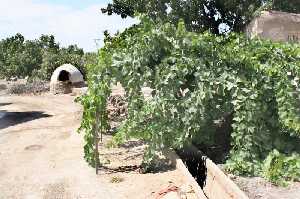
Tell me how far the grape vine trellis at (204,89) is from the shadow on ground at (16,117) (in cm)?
1005

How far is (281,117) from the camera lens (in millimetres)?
11117

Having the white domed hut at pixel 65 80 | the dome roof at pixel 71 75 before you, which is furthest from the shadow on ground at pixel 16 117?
the dome roof at pixel 71 75

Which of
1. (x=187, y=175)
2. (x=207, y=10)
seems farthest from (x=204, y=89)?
(x=207, y=10)

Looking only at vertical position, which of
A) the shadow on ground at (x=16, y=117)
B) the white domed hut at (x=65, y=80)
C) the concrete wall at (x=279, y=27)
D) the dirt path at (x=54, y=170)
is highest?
the concrete wall at (x=279, y=27)

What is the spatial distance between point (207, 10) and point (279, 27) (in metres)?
9.70

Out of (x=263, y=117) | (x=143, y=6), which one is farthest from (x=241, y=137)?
(x=143, y=6)

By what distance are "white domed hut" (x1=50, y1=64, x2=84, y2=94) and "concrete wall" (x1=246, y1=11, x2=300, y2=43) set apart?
12.1 meters

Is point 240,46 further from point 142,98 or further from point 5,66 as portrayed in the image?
point 5,66

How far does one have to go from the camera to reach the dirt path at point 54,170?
10734mm

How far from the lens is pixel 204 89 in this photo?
1137 cm

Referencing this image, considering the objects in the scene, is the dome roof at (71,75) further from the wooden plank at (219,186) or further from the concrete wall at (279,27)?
the wooden plank at (219,186)

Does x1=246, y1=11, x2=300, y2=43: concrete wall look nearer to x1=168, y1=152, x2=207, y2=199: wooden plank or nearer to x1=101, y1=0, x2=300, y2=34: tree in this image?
x1=101, y1=0, x2=300, y2=34: tree

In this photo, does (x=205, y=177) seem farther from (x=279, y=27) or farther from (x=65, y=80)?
(x=65, y=80)

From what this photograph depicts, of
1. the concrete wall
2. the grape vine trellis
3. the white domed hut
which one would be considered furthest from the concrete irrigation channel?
the white domed hut
